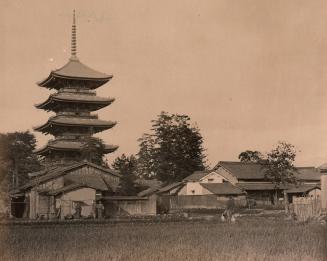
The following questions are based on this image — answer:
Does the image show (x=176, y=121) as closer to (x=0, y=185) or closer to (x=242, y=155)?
(x=242, y=155)

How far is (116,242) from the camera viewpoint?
16.4 metres

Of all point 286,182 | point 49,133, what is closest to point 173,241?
point 49,133

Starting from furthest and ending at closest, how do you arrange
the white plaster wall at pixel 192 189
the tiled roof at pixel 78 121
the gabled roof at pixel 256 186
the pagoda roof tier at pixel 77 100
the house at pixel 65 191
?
the white plaster wall at pixel 192 189 < the gabled roof at pixel 256 186 < the pagoda roof tier at pixel 77 100 < the tiled roof at pixel 78 121 < the house at pixel 65 191

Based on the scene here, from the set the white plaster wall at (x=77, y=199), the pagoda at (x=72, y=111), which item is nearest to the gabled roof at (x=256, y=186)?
the pagoda at (x=72, y=111)

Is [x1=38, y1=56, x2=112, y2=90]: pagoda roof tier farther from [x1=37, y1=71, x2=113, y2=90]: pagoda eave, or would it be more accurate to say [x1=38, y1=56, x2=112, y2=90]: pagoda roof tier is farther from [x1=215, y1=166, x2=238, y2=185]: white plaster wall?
[x1=215, y1=166, x2=238, y2=185]: white plaster wall

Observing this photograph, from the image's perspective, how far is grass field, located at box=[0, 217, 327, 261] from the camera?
42.5 ft

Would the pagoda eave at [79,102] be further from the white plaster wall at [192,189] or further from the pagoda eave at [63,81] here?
the white plaster wall at [192,189]

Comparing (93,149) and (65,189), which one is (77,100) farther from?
(65,189)

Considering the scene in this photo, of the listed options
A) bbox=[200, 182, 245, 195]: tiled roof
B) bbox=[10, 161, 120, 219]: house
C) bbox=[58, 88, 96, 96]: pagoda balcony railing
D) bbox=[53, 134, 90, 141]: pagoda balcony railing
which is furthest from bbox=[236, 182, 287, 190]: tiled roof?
bbox=[10, 161, 120, 219]: house

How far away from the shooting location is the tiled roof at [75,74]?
45.0m

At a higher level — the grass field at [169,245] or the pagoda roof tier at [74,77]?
the pagoda roof tier at [74,77]

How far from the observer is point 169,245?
15445mm

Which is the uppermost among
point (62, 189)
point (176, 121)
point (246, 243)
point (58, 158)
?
point (176, 121)

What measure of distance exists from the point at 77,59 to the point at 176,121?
2475 centimetres
